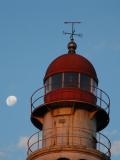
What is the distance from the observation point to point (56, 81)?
41.3 m

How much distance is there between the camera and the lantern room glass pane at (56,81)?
41.1m

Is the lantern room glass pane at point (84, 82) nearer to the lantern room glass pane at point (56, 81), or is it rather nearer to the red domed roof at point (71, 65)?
the red domed roof at point (71, 65)

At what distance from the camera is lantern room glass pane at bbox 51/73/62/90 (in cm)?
4111

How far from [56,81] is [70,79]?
0.90 m

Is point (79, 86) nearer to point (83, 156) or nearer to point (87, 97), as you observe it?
point (87, 97)

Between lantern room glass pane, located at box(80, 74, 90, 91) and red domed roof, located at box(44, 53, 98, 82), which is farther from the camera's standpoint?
red domed roof, located at box(44, 53, 98, 82)

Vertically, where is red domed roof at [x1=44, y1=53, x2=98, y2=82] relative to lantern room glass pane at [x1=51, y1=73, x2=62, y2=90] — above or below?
above

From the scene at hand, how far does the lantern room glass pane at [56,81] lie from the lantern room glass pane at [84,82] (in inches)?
50.8

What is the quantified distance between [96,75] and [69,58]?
2.02 m

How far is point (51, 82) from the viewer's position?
41.5 meters

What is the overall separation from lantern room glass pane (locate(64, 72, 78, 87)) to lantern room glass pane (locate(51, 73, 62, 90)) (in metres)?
0.33

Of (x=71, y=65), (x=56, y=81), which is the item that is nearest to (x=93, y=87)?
(x=71, y=65)

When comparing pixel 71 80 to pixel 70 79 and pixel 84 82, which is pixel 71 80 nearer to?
pixel 70 79

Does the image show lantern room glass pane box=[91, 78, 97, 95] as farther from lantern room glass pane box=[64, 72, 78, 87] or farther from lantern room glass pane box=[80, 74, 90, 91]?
lantern room glass pane box=[64, 72, 78, 87]
